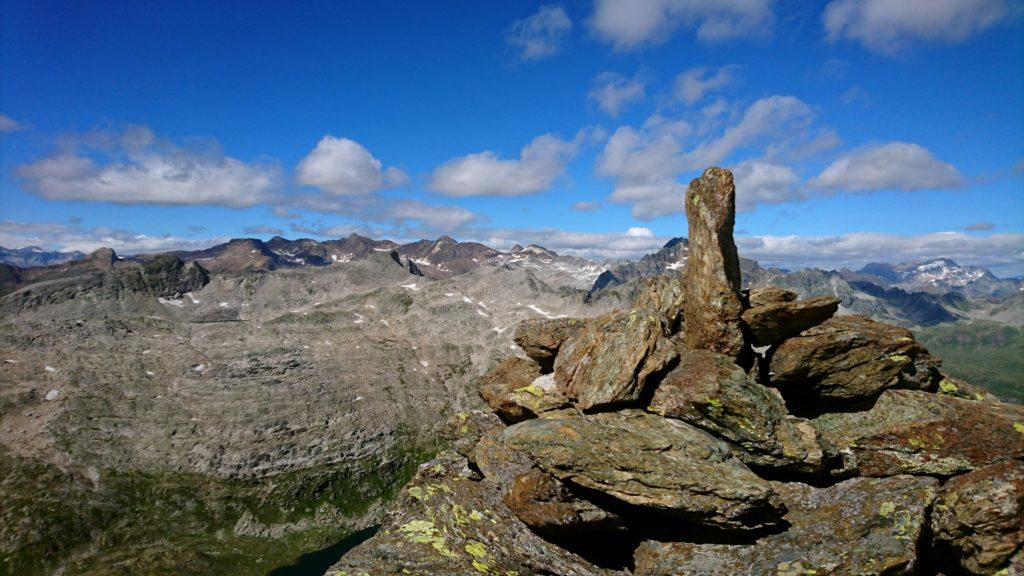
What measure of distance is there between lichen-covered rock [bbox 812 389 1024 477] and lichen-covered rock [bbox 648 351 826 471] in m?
2.06

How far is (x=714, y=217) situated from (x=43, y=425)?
249m

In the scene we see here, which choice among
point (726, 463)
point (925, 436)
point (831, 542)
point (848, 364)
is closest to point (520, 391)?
point (726, 463)

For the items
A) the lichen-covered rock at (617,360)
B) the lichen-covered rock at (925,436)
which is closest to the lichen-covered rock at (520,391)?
the lichen-covered rock at (617,360)

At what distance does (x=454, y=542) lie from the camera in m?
16.3

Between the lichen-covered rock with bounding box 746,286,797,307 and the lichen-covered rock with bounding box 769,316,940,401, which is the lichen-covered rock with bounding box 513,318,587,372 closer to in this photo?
the lichen-covered rock with bounding box 746,286,797,307

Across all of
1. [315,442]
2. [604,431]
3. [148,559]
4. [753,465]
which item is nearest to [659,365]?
[604,431]

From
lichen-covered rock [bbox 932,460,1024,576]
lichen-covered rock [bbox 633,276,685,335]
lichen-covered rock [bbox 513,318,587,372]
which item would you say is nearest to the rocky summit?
lichen-covered rock [bbox 932,460,1024,576]

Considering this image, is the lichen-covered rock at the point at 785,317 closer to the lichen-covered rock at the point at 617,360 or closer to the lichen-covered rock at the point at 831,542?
the lichen-covered rock at the point at 617,360

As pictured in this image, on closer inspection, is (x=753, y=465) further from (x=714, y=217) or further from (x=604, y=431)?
(x=714, y=217)

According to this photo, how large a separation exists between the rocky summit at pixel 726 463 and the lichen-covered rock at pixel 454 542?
73mm

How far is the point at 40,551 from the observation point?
138375 millimetres

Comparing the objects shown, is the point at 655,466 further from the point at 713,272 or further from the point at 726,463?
the point at 713,272

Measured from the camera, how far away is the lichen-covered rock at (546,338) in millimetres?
24406

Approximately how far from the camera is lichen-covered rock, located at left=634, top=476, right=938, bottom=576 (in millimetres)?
13656
